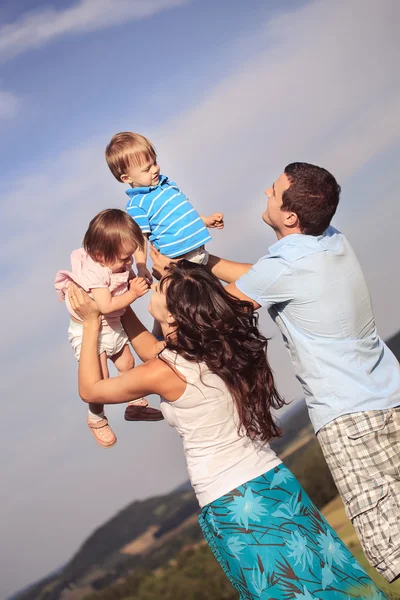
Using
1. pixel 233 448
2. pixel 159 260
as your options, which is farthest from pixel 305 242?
pixel 233 448

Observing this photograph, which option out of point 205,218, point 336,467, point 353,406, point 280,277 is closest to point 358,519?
point 336,467

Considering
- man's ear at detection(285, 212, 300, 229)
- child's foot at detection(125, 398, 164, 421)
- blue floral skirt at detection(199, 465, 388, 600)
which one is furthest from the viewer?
child's foot at detection(125, 398, 164, 421)

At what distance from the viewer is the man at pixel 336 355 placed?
2775 millimetres

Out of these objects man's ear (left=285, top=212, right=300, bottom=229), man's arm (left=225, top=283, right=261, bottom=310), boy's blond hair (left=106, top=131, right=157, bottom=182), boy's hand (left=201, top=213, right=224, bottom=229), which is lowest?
man's arm (left=225, top=283, right=261, bottom=310)

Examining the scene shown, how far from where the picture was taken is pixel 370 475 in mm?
2777

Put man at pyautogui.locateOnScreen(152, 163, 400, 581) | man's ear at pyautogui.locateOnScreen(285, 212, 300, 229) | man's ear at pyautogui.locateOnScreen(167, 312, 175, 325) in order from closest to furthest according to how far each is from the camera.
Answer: man's ear at pyautogui.locateOnScreen(167, 312, 175, 325), man at pyautogui.locateOnScreen(152, 163, 400, 581), man's ear at pyautogui.locateOnScreen(285, 212, 300, 229)

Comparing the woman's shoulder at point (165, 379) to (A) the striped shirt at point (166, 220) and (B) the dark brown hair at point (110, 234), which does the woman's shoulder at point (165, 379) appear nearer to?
(B) the dark brown hair at point (110, 234)

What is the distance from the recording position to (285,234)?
2961mm

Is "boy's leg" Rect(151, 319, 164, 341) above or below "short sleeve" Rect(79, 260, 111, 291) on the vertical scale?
below

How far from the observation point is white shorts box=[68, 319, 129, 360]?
129 inches

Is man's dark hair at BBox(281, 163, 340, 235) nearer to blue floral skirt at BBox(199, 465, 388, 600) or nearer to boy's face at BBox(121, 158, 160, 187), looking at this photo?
boy's face at BBox(121, 158, 160, 187)

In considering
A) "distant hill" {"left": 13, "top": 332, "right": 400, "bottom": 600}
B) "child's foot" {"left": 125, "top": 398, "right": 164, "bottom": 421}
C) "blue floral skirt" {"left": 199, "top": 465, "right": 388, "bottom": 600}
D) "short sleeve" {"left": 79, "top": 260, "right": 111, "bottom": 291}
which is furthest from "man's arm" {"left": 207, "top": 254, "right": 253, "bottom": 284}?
"distant hill" {"left": 13, "top": 332, "right": 400, "bottom": 600}

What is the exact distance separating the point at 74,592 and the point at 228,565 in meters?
7.17

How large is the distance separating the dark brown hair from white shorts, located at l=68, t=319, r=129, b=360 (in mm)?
370
